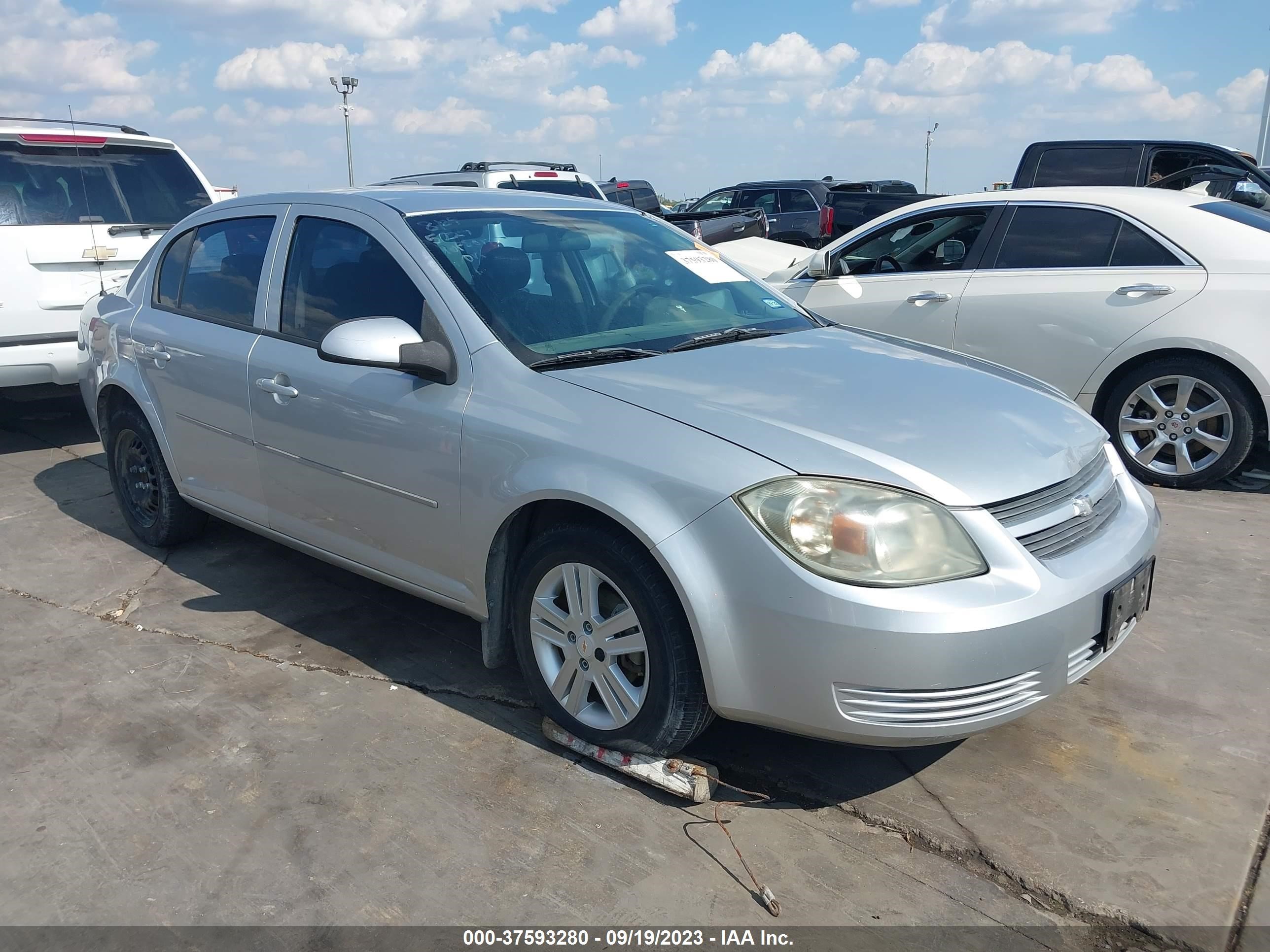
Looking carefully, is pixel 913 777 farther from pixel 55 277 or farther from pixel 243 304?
pixel 55 277

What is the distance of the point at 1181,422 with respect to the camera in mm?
5684

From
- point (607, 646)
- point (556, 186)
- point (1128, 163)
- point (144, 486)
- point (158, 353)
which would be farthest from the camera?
point (556, 186)

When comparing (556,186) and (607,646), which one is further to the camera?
(556,186)

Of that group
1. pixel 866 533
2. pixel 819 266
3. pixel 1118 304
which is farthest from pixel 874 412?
pixel 819 266

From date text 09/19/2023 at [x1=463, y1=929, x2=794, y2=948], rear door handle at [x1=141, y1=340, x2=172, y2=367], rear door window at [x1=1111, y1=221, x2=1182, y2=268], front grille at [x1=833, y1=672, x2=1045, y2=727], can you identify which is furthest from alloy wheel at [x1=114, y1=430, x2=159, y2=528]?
rear door window at [x1=1111, y1=221, x2=1182, y2=268]

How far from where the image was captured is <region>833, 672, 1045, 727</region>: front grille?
2.57m

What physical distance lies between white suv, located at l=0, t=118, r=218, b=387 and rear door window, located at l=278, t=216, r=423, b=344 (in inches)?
135

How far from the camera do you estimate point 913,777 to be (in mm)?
3078

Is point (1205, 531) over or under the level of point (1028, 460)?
under

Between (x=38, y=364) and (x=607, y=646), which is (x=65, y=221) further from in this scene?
(x=607, y=646)

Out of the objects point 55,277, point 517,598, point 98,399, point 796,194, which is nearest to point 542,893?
point 517,598

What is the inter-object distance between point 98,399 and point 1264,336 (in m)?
5.91

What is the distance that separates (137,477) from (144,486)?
0.07m

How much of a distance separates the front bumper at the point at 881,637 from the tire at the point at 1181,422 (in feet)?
11.1
